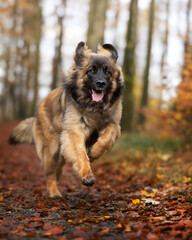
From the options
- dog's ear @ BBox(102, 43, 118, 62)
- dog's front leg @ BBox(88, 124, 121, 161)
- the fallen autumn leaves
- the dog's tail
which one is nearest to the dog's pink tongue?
dog's front leg @ BBox(88, 124, 121, 161)

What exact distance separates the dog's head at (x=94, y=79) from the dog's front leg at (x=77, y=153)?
51cm

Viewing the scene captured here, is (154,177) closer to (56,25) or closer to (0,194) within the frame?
(0,194)

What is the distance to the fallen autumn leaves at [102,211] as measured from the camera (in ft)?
10.3

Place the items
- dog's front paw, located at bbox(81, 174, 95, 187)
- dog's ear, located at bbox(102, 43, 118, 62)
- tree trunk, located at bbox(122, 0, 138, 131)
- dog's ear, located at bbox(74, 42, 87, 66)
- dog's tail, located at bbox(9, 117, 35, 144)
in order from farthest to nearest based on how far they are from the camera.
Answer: tree trunk, located at bbox(122, 0, 138, 131), dog's tail, located at bbox(9, 117, 35, 144), dog's ear, located at bbox(102, 43, 118, 62), dog's ear, located at bbox(74, 42, 87, 66), dog's front paw, located at bbox(81, 174, 95, 187)

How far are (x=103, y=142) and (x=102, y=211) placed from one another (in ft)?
3.87

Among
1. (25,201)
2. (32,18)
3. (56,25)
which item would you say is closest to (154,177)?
(25,201)

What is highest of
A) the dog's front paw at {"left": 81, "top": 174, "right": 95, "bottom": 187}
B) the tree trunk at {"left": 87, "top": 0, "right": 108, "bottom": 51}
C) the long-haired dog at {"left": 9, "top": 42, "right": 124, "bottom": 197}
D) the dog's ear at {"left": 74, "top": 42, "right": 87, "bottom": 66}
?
the tree trunk at {"left": 87, "top": 0, "right": 108, "bottom": 51}

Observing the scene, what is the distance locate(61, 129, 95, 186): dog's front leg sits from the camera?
14.6ft

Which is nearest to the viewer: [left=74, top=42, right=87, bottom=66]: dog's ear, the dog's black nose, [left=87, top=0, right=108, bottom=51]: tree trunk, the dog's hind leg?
the dog's black nose

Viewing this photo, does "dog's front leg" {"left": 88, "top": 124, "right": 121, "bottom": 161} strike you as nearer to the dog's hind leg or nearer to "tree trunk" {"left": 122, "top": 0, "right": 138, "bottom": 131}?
the dog's hind leg

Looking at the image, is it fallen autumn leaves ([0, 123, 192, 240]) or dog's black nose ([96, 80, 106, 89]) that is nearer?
fallen autumn leaves ([0, 123, 192, 240])

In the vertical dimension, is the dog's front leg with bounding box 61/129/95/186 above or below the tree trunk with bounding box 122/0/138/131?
below

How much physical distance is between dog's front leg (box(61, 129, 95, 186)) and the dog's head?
51cm

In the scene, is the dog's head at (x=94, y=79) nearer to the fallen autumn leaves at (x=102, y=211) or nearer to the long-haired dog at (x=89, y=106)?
the long-haired dog at (x=89, y=106)
